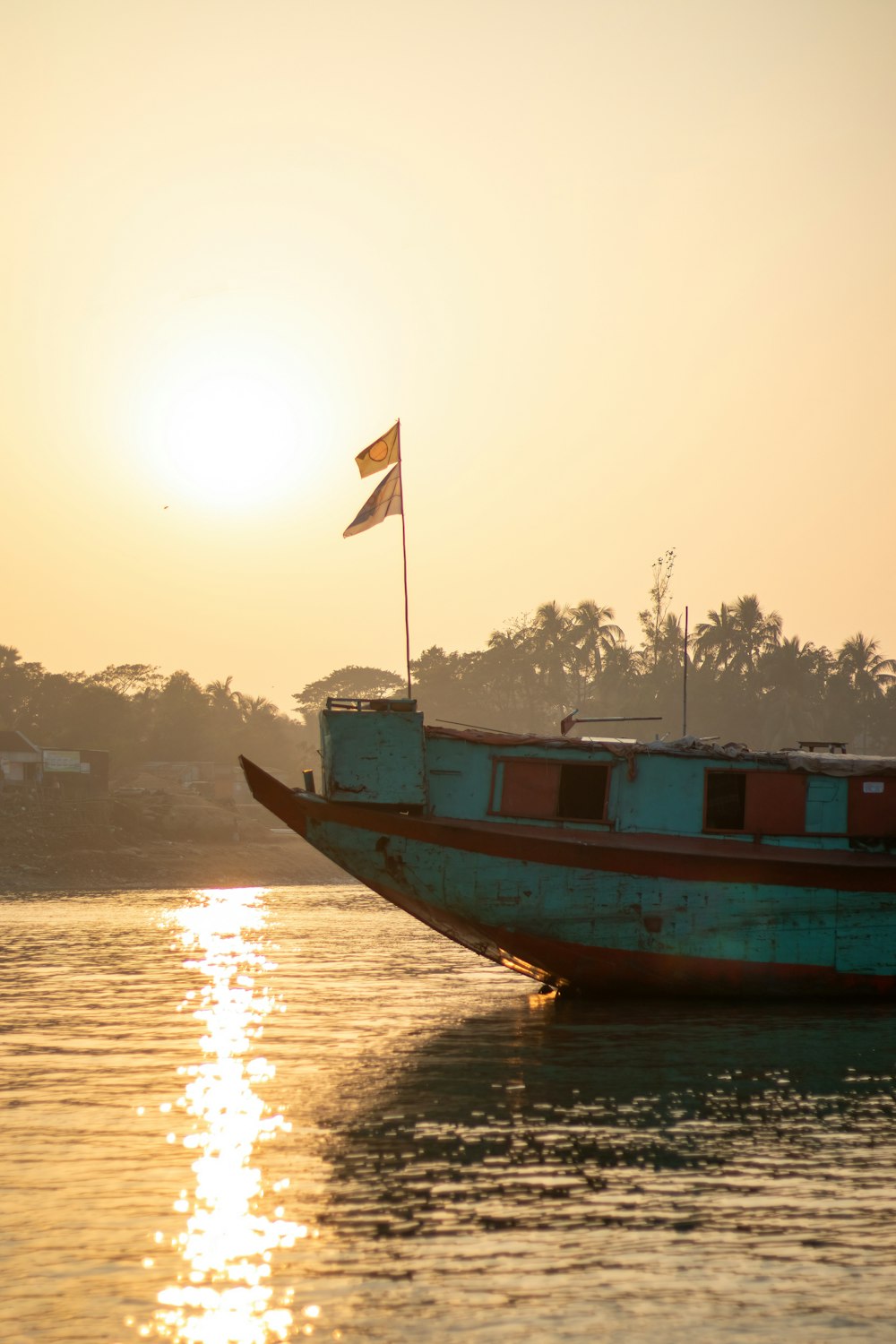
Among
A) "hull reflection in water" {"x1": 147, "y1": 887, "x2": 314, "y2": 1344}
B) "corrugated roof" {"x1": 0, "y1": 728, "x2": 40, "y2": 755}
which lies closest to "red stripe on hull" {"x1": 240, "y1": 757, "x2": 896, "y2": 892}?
"hull reflection in water" {"x1": 147, "y1": 887, "x2": 314, "y2": 1344}

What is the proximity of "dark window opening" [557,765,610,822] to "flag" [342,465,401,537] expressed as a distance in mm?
4793

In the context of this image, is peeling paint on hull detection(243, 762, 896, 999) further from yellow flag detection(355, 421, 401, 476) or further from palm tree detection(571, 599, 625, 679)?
palm tree detection(571, 599, 625, 679)

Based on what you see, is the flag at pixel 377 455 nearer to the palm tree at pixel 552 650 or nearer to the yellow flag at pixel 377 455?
the yellow flag at pixel 377 455

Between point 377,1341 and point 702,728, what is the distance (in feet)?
276

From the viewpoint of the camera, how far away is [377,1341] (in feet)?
21.3

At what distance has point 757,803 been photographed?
1819 cm

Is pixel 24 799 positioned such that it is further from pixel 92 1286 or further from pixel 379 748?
pixel 92 1286

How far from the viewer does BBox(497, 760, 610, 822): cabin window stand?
1809cm

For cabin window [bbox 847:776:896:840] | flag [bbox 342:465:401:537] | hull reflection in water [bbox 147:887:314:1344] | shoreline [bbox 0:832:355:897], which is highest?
flag [bbox 342:465:401:537]

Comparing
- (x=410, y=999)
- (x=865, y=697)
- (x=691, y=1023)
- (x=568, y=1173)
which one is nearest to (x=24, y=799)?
(x=410, y=999)

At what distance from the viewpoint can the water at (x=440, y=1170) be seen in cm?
694

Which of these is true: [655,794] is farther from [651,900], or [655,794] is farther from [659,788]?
[651,900]

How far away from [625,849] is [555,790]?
4.66 ft

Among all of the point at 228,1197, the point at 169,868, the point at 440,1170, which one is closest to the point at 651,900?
the point at 440,1170
